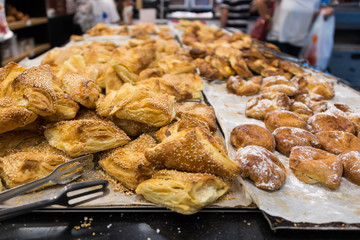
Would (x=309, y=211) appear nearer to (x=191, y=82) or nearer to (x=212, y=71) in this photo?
(x=191, y=82)

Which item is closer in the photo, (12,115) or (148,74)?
(12,115)

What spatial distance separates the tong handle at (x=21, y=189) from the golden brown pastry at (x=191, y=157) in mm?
433

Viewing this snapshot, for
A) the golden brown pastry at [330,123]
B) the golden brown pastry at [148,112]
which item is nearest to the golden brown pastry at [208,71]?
the golden brown pastry at [330,123]

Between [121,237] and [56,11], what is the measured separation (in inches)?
321

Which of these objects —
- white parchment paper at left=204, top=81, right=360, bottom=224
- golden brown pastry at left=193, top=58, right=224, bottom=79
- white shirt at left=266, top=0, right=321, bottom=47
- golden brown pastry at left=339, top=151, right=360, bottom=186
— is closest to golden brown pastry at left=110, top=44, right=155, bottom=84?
golden brown pastry at left=193, top=58, right=224, bottom=79

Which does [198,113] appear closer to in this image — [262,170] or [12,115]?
[262,170]

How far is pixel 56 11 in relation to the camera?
7.54 metres

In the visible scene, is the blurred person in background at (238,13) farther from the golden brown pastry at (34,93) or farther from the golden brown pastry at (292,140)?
the golden brown pastry at (34,93)

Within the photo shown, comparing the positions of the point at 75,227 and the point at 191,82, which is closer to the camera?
the point at 75,227

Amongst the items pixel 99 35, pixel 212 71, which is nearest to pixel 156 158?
pixel 212 71

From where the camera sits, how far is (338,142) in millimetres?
1476

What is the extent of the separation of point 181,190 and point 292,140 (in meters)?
0.81

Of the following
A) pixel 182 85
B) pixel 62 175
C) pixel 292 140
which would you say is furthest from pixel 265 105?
pixel 62 175

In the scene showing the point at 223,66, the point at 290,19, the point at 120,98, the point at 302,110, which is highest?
the point at 290,19
